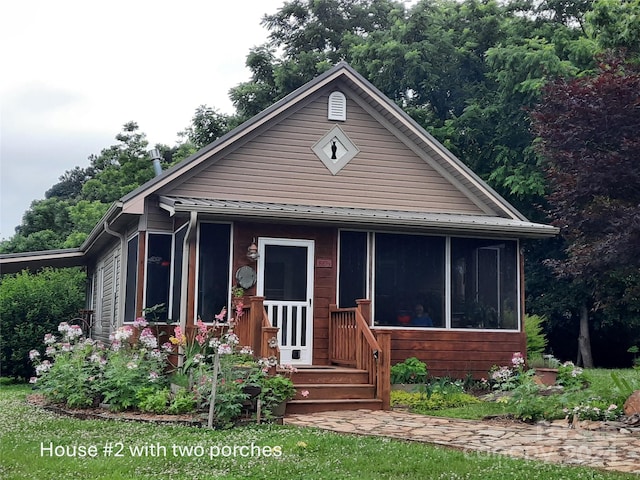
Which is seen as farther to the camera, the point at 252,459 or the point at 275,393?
the point at 275,393

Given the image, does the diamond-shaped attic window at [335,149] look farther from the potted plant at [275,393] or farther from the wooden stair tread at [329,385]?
the potted plant at [275,393]

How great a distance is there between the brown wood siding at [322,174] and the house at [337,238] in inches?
0.8

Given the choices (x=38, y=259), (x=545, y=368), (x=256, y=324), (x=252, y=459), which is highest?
(x=38, y=259)

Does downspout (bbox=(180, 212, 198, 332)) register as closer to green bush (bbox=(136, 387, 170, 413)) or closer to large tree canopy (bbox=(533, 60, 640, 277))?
green bush (bbox=(136, 387, 170, 413))

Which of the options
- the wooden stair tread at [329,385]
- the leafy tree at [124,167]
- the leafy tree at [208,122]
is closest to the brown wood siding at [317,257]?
the wooden stair tread at [329,385]

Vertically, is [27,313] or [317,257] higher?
[317,257]

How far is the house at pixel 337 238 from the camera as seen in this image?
11.8 meters

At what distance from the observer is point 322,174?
13727mm

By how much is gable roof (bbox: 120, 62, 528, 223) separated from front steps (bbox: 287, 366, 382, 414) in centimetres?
448

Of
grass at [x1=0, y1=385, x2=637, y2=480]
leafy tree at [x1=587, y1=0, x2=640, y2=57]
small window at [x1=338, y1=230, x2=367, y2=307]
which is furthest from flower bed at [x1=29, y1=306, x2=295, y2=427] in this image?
leafy tree at [x1=587, y1=0, x2=640, y2=57]

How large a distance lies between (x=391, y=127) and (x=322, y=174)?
66.7 inches

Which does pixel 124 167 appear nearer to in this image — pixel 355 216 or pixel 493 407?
pixel 355 216

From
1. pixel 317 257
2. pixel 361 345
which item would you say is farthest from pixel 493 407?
pixel 317 257

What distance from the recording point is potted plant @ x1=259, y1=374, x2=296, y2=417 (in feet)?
28.7
